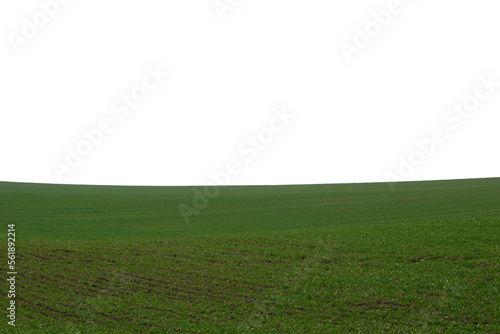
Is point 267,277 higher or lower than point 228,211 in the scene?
lower

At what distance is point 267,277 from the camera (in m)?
25.5

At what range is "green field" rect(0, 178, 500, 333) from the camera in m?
20.8

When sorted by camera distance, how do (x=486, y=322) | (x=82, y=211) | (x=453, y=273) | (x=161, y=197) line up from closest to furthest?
(x=486, y=322) < (x=453, y=273) < (x=82, y=211) < (x=161, y=197)

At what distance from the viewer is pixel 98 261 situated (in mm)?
28375

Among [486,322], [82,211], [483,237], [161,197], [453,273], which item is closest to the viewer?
[486,322]

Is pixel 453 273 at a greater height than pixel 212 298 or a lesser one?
lesser

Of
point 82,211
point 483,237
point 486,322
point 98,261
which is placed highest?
point 82,211

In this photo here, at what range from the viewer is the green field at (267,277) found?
68.1 feet

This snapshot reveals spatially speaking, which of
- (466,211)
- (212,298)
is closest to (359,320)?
(212,298)

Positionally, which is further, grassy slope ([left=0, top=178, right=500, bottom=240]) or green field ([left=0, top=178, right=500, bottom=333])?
grassy slope ([left=0, top=178, right=500, bottom=240])

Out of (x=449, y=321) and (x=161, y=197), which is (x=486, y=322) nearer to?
(x=449, y=321)

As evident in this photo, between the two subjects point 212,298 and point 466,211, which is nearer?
point 212,298

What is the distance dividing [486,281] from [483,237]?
723 centimetres

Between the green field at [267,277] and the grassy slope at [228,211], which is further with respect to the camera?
the grassy slope at [228,211]
